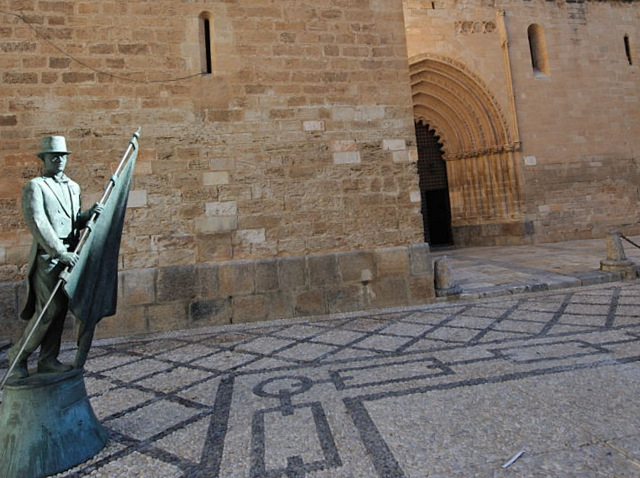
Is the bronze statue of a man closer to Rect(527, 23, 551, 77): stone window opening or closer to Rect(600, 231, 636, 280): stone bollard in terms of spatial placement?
Rect(600, 231, 636, 280): stone bollard

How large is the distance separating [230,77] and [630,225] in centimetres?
1380

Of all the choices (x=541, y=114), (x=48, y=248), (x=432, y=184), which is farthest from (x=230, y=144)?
(x=541, y=114)

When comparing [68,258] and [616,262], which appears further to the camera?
[616,262]

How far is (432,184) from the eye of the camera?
13.4 m

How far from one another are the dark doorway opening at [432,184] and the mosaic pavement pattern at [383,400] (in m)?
9.64

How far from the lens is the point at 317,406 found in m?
2.25

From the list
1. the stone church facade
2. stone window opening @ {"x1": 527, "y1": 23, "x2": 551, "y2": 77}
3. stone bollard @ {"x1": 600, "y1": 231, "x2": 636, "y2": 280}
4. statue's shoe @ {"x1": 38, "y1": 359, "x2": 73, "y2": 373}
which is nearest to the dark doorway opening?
stone window opening @ {"x1": 527, "y1": 23, "x2": 551, "y2": 77}

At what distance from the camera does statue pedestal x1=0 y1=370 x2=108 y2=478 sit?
1.72 metres

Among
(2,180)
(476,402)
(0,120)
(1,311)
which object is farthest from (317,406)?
(0,120)

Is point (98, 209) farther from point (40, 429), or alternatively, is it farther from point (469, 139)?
point (469, 139)

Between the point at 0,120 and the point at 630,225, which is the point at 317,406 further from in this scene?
the point at 630,225

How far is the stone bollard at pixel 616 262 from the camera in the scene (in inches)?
225

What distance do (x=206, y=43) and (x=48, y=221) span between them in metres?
3.99

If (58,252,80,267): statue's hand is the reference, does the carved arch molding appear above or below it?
above
